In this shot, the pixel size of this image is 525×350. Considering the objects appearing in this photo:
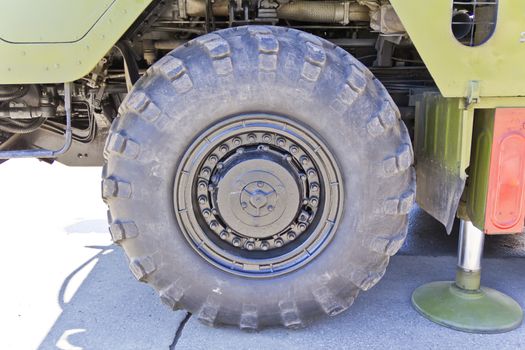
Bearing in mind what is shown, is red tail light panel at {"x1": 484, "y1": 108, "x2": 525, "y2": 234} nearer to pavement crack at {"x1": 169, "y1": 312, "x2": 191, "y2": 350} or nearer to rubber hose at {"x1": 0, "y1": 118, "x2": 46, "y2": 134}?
pavement crack at {"x1": 169, "y1": 312, "x2": 191, "y2": 350}

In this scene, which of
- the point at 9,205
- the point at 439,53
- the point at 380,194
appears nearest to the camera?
the point at 439,53

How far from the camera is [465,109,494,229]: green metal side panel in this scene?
2500 millimetres

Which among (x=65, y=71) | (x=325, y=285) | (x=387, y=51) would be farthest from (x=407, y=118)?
(x=65, y=71)

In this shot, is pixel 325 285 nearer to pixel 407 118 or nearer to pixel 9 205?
pixel 407 118

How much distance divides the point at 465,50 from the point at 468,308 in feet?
4.96

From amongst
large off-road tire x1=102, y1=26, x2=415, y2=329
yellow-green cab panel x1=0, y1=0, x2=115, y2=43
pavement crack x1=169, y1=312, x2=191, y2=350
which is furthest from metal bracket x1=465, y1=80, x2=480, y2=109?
pavement crack x1=169, y1=312, x2=191, y2=350

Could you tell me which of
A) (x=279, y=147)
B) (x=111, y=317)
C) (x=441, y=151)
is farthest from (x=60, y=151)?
(x=441, y=151)

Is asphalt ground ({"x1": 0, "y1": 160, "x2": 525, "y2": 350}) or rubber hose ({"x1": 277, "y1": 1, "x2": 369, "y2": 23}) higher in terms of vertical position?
rubber hose ({"x1": 277, "y1": 1, "x2": 369, "y2": 23})

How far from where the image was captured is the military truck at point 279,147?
2.33 meters

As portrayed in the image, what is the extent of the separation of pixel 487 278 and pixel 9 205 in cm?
468

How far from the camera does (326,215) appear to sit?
254cm

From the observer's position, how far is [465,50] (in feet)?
7.61

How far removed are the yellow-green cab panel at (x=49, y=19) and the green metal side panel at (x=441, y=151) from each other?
1803mm

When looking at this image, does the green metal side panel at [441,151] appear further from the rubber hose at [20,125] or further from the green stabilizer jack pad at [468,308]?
the rubber hose at [20,125]
